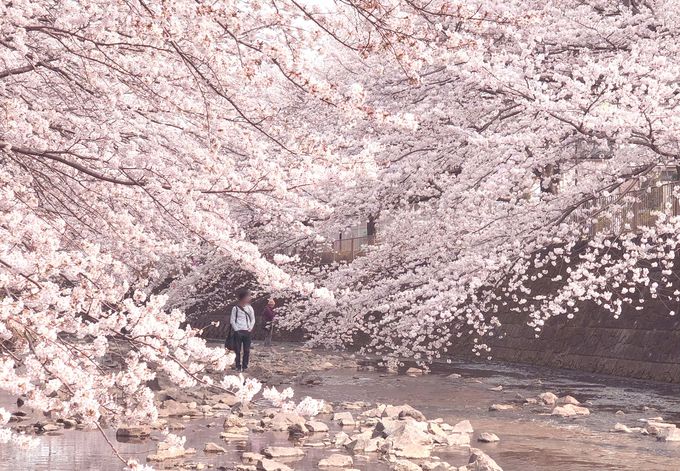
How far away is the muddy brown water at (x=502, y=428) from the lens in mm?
9508

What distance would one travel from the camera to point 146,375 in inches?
228

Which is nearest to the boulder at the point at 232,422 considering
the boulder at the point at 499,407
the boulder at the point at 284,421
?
the boulder at the point at 284,421

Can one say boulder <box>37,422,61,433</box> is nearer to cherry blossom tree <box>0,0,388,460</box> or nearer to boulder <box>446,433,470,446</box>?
cherry blossom tree <box>0,0,388,460</box>

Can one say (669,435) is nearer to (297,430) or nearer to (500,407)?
(500,407)

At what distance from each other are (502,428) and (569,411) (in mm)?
1787

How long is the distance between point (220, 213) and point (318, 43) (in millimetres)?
2249

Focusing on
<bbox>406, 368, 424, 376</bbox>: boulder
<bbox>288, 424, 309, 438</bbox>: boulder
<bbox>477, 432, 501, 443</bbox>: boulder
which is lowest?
<bbox>288, 424, 309, 438</bbox>: boulder

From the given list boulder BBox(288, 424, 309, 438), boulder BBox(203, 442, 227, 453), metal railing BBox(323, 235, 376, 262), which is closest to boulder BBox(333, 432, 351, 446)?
boulder BBox(288, 424, 309, 438)

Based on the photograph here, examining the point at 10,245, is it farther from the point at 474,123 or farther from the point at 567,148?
the point at 474,123

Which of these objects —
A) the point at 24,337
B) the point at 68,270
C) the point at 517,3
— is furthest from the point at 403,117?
the point at 517,3

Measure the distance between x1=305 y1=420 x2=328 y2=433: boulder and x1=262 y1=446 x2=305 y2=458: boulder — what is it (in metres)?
1.62

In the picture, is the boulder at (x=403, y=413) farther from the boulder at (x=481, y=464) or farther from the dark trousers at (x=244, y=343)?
the dark trousers at (x=244, y=343)

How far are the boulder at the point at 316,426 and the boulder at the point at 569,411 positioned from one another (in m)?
3.74

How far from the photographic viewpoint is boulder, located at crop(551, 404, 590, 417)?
1356cm
